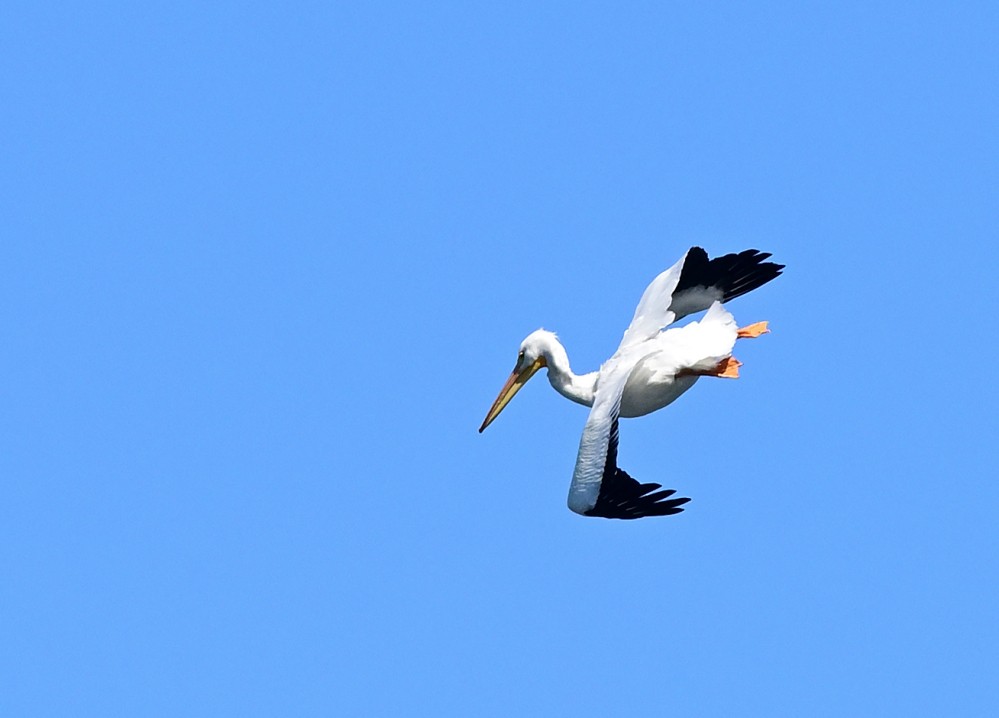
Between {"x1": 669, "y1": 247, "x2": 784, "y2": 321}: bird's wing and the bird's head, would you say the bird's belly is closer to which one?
{"x1": 669, "y1": 247, "x2": 784, "y2": 321}: bird's wing

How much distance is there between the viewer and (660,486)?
19328mm

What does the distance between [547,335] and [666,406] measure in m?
1.85

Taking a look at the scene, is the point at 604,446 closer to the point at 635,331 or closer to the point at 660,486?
the point at 660,486

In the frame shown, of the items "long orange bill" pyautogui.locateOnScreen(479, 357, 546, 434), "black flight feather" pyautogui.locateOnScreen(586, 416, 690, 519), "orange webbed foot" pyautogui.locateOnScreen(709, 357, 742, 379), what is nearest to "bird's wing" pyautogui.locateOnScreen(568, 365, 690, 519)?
"black flight feather" pyautogui.locateOnScreen(586, 416, 690, 519)

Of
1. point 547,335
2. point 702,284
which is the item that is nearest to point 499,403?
point 547,335

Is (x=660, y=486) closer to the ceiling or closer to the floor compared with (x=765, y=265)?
closer to the floor

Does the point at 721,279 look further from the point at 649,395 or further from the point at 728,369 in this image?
the point at 649,395

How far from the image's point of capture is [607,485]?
63.9ft

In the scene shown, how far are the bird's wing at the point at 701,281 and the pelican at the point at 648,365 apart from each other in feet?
0.04

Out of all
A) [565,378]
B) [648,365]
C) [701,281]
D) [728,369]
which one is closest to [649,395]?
[648,365]

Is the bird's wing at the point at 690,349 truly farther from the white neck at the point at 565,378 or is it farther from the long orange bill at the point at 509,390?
the long orange bill at the point at 509,390

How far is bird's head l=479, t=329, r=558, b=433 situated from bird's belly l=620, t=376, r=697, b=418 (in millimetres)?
1539

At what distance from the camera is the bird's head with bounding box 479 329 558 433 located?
22.2 meters

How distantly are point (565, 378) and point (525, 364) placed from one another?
1003 mm
